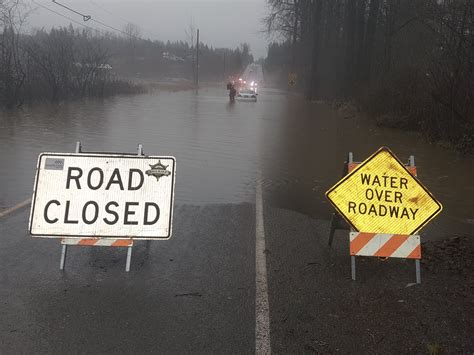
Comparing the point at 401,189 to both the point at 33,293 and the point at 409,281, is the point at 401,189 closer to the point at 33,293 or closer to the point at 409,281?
the point at 409,281

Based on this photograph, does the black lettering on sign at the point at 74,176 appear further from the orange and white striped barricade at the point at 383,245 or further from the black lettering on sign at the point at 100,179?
the orange and white striped barricade at the point at 383,245

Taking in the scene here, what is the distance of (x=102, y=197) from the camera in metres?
5.18

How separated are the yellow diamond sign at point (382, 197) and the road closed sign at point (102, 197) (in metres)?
1.88

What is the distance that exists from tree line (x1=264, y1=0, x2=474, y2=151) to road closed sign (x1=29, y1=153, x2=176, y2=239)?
11.7 m

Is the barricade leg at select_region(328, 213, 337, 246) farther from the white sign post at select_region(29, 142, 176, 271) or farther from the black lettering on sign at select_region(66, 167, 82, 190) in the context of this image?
the black lettering on sign at select_region(66, 167, 82, 190)

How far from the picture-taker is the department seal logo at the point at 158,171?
17.3 ft

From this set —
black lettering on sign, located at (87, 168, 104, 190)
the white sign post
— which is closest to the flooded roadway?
the white sign post

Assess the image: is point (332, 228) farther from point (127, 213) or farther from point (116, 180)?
point (116, 180)

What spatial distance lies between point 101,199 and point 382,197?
9.82 ft

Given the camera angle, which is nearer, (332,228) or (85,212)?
(85,212)

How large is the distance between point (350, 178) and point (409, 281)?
1222 mm

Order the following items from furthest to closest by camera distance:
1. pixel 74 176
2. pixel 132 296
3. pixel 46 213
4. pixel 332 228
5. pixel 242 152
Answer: pixel 242 152
pixel 332 228
pixel 74 176
pixel 46 213
pixel 132 296

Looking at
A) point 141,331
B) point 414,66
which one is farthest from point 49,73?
point 141,331

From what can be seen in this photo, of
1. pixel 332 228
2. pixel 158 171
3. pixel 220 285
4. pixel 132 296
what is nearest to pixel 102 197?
pixel 158 171
